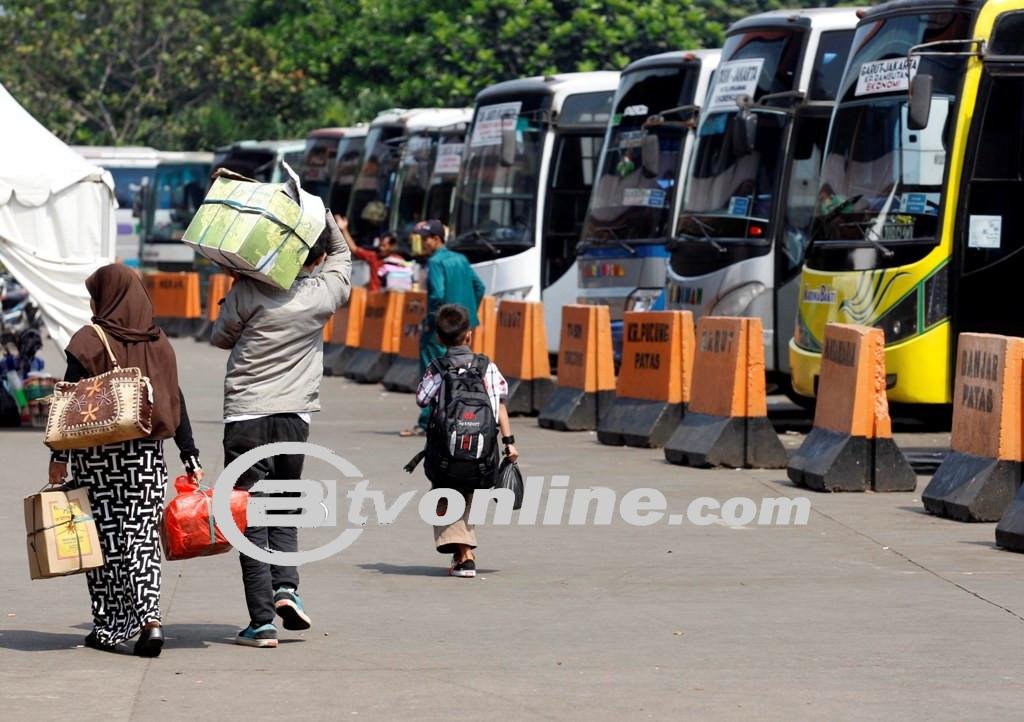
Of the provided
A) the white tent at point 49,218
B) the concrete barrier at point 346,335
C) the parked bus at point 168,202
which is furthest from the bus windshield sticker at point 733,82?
the parked bus at point 168,202

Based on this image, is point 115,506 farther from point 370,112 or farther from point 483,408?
point 370,112

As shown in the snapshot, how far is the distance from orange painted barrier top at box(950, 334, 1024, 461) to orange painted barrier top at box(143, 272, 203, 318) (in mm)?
24713

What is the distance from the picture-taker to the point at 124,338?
8062mm

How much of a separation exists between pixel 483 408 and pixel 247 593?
1956 mm

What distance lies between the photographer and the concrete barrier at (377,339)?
2395cm

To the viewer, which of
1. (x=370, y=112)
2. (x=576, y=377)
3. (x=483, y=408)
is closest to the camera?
(x=483, y=408)

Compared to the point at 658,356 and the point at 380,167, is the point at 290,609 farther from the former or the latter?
the point at 380,167

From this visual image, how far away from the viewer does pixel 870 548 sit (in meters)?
10.8

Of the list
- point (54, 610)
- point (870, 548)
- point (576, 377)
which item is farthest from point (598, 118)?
point (54, 610)

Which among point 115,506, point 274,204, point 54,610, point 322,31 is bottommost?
point 54,610

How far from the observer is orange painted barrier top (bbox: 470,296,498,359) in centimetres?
2105

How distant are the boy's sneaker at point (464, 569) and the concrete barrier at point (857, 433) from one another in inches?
146

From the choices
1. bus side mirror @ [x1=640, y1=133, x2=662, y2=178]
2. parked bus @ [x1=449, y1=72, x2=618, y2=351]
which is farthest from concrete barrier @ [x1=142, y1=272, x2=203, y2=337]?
bus side mirror @ [x1=640, y1=133, x2=662, y2=178]

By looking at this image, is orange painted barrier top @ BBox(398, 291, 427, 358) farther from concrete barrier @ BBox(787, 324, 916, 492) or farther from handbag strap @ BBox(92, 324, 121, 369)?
handbag strap @ BBox(92, 324, 121, 369)
